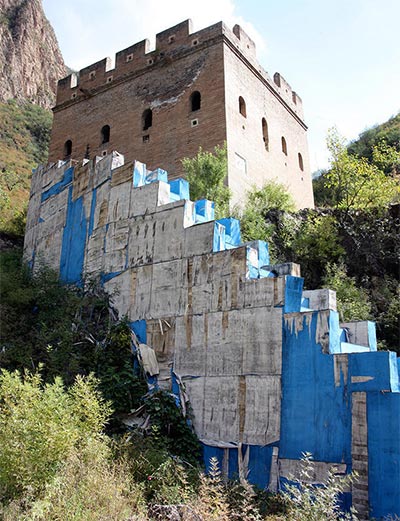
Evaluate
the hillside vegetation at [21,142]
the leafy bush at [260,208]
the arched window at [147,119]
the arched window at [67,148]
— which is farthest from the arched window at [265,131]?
the hillside vegetation at [21,142]

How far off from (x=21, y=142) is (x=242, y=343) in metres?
39.7

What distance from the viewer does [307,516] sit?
5.45 meters

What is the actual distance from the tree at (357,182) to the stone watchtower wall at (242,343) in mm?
7443

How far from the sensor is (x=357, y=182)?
17609 mm

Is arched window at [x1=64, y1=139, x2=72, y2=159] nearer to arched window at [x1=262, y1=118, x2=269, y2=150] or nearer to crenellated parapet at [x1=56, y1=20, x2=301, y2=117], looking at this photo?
crenellated parapet at [x1=56, y1=20, x2=301, y2=117]

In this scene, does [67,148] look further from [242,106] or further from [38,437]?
[38,437]

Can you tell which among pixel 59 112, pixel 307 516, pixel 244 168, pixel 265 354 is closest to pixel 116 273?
pixel 265 354

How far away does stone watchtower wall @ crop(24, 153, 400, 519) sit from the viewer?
7.11 metres

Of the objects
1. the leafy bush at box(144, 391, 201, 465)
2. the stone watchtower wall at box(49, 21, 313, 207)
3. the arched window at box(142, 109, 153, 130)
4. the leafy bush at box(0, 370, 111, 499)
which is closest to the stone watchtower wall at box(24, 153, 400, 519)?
the leafy bush at box(144, 391, 201, 465)

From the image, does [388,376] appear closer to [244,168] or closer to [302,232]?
[302,232]

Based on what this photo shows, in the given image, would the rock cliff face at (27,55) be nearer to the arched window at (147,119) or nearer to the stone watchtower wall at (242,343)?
the arched window at (147,119)

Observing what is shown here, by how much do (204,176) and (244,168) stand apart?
2531mm

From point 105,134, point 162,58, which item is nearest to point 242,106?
point 162,58

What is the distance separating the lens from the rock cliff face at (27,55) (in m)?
53.3
